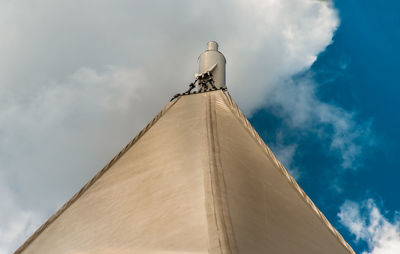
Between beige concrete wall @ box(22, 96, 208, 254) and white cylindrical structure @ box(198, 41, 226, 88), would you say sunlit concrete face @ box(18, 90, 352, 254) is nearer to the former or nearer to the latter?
beige concrete wall @ box(22, 96, 208, 254)

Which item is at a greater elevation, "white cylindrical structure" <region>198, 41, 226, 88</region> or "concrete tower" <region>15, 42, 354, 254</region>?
"white cylindrical structure" <region>198, 41, 226, 88</region>

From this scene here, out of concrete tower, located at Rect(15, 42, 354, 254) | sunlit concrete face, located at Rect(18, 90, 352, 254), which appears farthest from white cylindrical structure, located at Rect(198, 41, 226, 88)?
sunlit concrete face, located at Rect(18, 90, 352, 254)

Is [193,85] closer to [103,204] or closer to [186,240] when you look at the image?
[103,204]

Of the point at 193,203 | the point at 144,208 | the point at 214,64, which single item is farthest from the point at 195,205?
the point at 214,64

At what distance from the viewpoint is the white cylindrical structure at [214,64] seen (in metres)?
7.11

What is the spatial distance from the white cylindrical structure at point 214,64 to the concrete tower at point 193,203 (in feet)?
6.91

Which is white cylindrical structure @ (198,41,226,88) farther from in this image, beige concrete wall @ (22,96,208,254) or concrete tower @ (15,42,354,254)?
beige concrete wall @ (22,96,208,254)

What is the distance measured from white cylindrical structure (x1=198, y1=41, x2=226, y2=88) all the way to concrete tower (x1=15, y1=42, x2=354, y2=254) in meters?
2.11

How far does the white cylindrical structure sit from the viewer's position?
280 inches

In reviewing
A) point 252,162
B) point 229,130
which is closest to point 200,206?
point 252,162

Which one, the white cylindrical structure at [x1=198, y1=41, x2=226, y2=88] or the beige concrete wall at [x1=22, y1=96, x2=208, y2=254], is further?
the white cylindrical structure at [x1=198, y1=41, x2=226, y2=88]

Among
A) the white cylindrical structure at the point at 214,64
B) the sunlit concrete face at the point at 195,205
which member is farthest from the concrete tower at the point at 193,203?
the white cylindrical structure at the point at 214,64

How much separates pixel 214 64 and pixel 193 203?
4.97 metres

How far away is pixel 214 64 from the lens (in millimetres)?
7203
